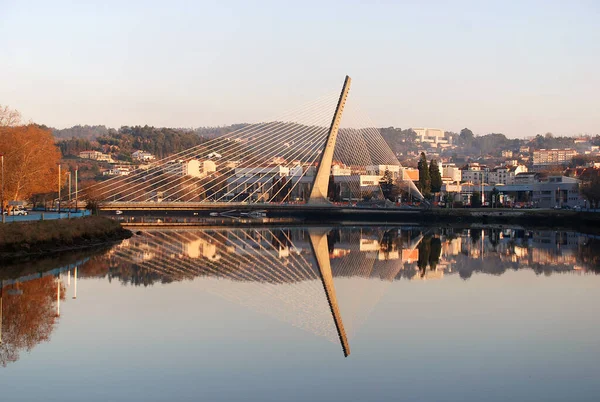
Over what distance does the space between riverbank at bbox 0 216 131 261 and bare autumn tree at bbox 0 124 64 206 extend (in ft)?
18.0

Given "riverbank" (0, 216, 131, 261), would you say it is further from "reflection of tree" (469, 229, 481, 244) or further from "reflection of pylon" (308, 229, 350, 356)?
"reflection of tree" (469, 229, 481, 244)

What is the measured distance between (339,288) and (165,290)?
A: 4.80 metres

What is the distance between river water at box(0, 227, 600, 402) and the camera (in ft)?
36.0

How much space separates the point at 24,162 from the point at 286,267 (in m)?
19.8

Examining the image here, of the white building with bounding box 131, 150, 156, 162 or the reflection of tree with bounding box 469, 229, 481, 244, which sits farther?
the white building with bounding box 131, 150, 156, 162

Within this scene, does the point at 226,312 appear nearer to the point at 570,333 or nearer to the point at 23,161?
the point at 570,333

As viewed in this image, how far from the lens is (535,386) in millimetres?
11023

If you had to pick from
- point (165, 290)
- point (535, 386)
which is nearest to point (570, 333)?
point (535, 386)

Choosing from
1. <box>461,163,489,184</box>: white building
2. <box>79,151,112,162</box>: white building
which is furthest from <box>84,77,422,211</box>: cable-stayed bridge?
<box>461,163,489,184</box>: white building

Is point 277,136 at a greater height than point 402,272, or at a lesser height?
greater

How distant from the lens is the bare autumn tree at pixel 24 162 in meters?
40.6

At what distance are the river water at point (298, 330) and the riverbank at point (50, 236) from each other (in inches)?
54.1

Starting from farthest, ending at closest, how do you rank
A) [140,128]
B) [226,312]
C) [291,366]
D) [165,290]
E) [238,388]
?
→ [140,128] → [165,290] → [226,312] → [291,366] → [238,388]

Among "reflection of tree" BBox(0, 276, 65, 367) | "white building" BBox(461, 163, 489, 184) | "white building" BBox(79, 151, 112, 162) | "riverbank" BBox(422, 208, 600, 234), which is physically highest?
"white building" BBox(79, 151, 112, 162)
